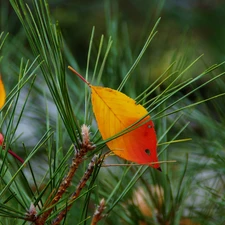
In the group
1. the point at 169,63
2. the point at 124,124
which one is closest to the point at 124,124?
the point at 124,124

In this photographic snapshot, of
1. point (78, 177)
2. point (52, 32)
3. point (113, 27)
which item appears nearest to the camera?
point (52, 32)

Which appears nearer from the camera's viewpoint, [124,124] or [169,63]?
[124,124]

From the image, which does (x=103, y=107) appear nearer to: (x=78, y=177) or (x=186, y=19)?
(x=78, y=177)

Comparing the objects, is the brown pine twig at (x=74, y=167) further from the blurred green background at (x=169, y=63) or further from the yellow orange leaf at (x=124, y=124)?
the blurred green background at (x=169, y=63)

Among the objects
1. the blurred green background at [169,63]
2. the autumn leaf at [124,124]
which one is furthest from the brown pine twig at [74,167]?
the blurred green background at [169,63]

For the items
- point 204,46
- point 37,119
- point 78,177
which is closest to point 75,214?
point 78,177

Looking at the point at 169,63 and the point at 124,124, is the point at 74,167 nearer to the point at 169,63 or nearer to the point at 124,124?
the point at 124,124

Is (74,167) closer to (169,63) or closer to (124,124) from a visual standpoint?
(124,124)

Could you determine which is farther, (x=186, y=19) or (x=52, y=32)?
(x=186, y=19)
